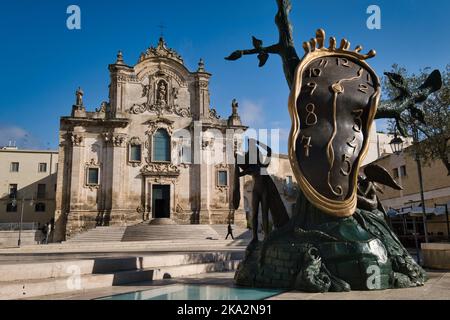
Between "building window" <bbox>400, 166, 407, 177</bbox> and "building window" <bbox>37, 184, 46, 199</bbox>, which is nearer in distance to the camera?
"building window" <bbox>400, 166, 407, 177</bbox>

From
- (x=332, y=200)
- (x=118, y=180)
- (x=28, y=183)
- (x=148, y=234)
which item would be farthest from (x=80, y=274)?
(x=28, y=183)

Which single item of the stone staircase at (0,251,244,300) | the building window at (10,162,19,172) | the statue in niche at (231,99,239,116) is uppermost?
the statue in niche at (231,99,239,116)

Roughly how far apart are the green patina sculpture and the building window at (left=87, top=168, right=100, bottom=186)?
29.8m

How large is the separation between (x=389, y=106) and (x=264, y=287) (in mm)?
4536

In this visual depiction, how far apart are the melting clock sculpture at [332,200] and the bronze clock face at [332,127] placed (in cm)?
2

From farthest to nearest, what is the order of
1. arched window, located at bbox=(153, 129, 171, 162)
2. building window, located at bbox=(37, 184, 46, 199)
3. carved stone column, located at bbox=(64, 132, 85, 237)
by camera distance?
1. building window, located at bbox=(37, 184, 46, 199)
2. arched window, located at bbox=(153, 129, 171, 162)
3. carved stone column, located at bbox=(64, 132, 85, 237)

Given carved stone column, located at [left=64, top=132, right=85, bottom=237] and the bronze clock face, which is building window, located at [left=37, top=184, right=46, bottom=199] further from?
the bronze clock face

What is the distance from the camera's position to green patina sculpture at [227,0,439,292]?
258 inches

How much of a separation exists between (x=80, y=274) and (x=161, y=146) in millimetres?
29558

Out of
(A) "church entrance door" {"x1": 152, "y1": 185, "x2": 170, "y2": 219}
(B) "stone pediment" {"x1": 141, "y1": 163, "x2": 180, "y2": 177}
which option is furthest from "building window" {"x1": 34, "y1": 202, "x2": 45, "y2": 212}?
(A) "church entrance door" {"x1": 152, "y1": 185, "x2": 170, "y2": 219}

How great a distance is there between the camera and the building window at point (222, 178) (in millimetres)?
38031
